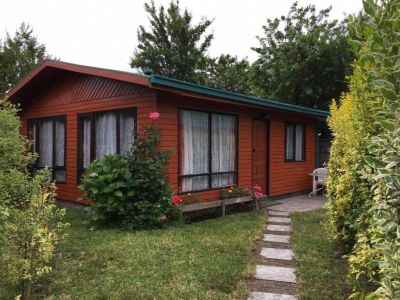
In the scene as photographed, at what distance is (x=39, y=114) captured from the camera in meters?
10.0

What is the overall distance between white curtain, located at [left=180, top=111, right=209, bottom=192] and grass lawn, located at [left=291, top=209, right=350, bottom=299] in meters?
2.27

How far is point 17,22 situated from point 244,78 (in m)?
13.8

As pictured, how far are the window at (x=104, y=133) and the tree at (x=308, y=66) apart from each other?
41.4ft

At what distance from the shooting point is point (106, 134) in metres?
7.95

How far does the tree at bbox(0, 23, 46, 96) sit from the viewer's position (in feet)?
56.8

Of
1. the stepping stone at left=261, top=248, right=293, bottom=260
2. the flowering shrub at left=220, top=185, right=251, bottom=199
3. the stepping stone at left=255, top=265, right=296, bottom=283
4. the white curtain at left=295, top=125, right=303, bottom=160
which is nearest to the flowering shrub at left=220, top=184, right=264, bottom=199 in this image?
the flowering shrub at left=220, top=185, right=251, bottom=199

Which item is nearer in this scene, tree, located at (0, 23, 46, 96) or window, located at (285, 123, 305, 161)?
window, located at (285, 123, 305, 161)

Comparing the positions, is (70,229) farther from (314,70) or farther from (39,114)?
(314,70)

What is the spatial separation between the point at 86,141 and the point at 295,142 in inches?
240

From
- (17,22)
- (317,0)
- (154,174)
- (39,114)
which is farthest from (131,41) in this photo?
(154,174)

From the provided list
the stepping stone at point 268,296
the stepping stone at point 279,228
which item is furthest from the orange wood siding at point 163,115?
the stepping stone at point 268,296

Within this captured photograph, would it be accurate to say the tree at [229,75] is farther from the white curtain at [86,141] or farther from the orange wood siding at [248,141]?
the white curtain at [86,141]

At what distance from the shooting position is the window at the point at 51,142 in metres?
9.27

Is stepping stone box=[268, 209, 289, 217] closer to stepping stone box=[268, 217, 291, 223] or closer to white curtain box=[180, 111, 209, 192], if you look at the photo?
stepping stone box=[268, 217, 291, 223]
